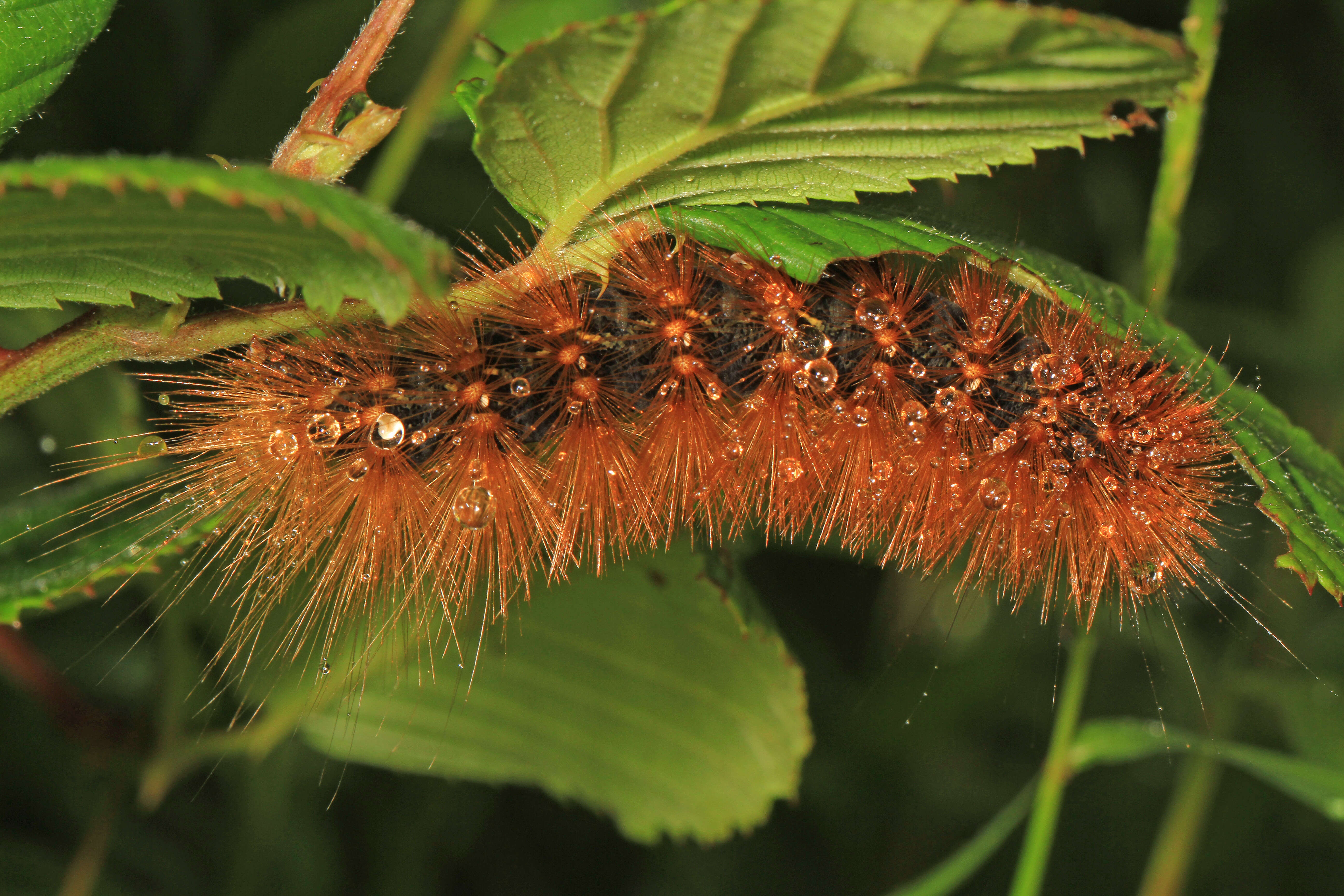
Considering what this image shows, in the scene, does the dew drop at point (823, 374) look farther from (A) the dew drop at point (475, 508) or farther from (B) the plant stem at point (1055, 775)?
(B) the plant stem at point (1055, 775)

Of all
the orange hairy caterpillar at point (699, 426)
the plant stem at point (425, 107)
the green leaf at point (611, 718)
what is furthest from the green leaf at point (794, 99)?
the green leaf at point (611, 718)

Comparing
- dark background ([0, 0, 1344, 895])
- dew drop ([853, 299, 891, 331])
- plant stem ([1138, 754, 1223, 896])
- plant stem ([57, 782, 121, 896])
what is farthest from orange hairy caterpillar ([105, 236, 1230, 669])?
plant stem ([1138, 754, 1223, 896])

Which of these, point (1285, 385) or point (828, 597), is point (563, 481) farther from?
point (1285, 385)

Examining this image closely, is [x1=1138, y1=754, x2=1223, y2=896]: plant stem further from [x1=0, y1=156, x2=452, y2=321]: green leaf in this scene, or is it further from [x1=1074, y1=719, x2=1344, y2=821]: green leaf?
[x1=0, y1=156, x2=452, y2=321]: green leaf

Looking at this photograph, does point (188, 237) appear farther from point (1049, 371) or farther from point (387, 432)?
point (1049, 371)

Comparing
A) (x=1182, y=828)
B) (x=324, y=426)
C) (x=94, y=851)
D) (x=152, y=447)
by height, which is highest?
(x=324, y=426)

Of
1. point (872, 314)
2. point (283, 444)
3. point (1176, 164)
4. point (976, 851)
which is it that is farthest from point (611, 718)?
point (1176, 164)

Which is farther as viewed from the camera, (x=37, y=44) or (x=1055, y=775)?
(x=1055, y=775)
